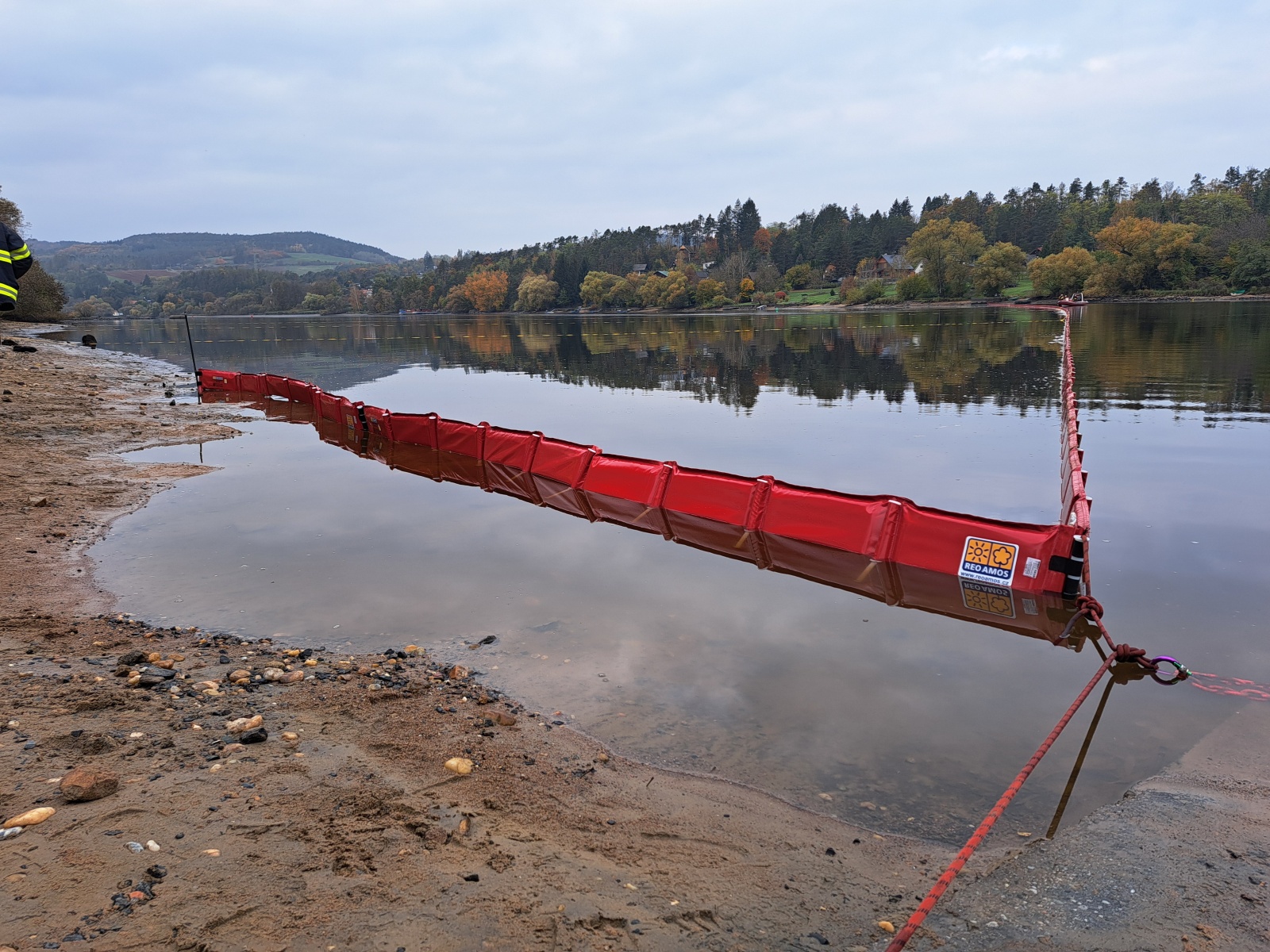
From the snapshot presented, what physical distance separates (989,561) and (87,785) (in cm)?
948

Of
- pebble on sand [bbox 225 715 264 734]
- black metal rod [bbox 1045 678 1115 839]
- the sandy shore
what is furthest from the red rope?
pebble on sand [bbox 225 715 264 734]

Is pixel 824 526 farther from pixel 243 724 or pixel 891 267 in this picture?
pixel 891 267

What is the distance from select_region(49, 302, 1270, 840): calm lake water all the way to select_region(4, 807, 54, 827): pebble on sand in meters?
3.58

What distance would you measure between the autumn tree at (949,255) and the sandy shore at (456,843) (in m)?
138

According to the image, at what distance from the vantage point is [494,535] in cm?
1277

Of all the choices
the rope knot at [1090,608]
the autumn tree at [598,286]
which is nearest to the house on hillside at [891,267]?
the autumn tree at [598,286]

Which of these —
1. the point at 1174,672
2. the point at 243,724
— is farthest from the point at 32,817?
the point at 1174,672

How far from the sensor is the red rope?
3.94m

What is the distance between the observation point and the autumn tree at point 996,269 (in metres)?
123

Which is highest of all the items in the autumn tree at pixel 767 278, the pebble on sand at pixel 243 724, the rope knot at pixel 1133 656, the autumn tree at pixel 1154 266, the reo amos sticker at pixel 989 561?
the autumn tree at pixel 767 278

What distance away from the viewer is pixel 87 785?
15.3 feet

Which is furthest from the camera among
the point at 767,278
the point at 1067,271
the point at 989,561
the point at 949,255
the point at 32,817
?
the point at 767,278

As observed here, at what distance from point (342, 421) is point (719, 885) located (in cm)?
2200

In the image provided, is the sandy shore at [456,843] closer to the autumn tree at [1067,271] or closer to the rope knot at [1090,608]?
the rope knot at [1090,608]
